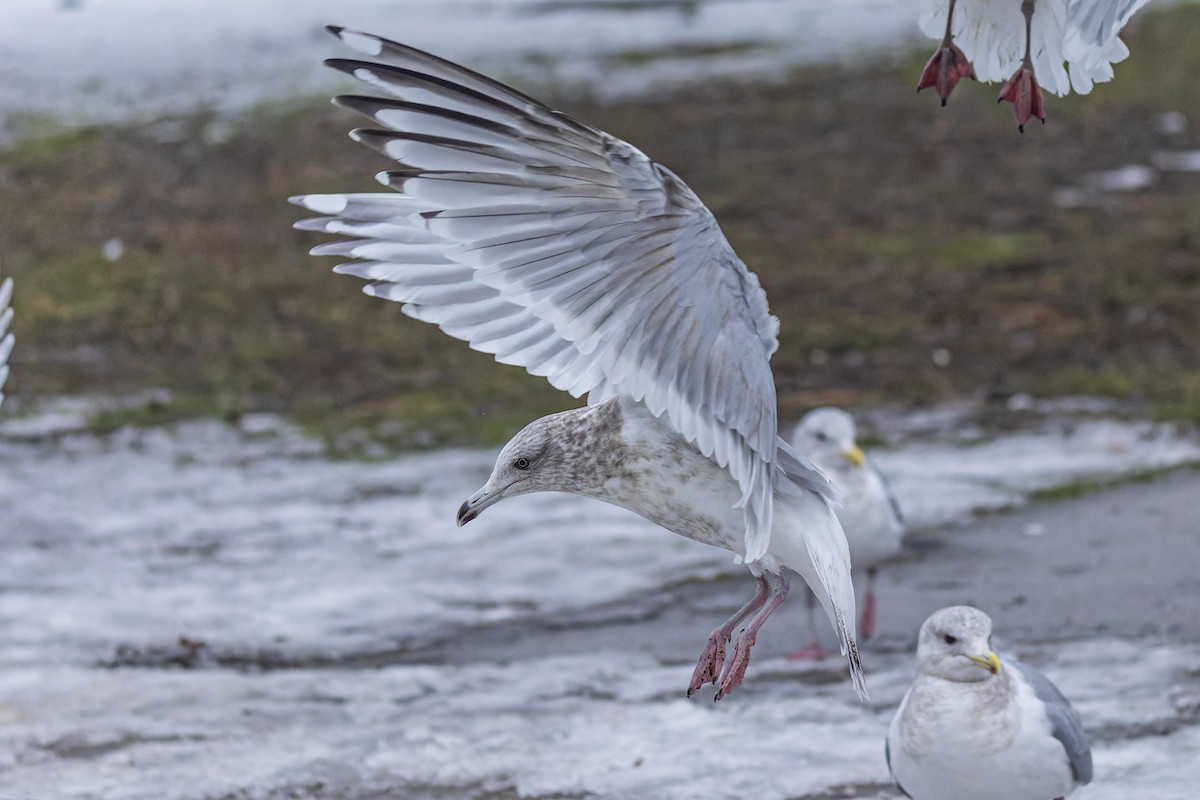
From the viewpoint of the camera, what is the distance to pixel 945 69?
13.5 ft

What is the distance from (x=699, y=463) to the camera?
10.8ft

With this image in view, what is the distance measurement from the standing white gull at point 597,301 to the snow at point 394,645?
1.31 metres

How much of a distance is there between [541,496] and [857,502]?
2.04m

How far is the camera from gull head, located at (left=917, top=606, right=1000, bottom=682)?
406 cm

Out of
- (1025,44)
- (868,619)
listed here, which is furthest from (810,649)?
(1025,44)

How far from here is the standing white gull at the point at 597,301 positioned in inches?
111

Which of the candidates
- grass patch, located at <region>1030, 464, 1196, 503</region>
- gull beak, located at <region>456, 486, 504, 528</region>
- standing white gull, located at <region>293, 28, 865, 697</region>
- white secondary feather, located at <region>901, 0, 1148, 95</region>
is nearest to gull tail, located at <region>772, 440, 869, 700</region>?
standing white gull, located at <region>293, 28, 865, 697</region>

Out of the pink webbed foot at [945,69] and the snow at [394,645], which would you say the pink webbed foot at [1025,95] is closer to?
the pink webbed foot at [945,69]

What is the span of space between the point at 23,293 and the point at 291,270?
1622 millimetres

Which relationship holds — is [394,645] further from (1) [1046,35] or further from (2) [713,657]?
(1) [1046,35]

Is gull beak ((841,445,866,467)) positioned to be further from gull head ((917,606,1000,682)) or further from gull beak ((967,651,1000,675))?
gull beak ((967,651,1000,675))

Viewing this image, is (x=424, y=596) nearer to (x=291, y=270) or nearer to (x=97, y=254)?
(x=291, y=270)

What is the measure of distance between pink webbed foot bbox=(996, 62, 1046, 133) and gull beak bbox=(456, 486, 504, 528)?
5.22 ft

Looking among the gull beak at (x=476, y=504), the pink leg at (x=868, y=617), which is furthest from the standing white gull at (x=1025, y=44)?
the pink leg at (x=868, y=617)
